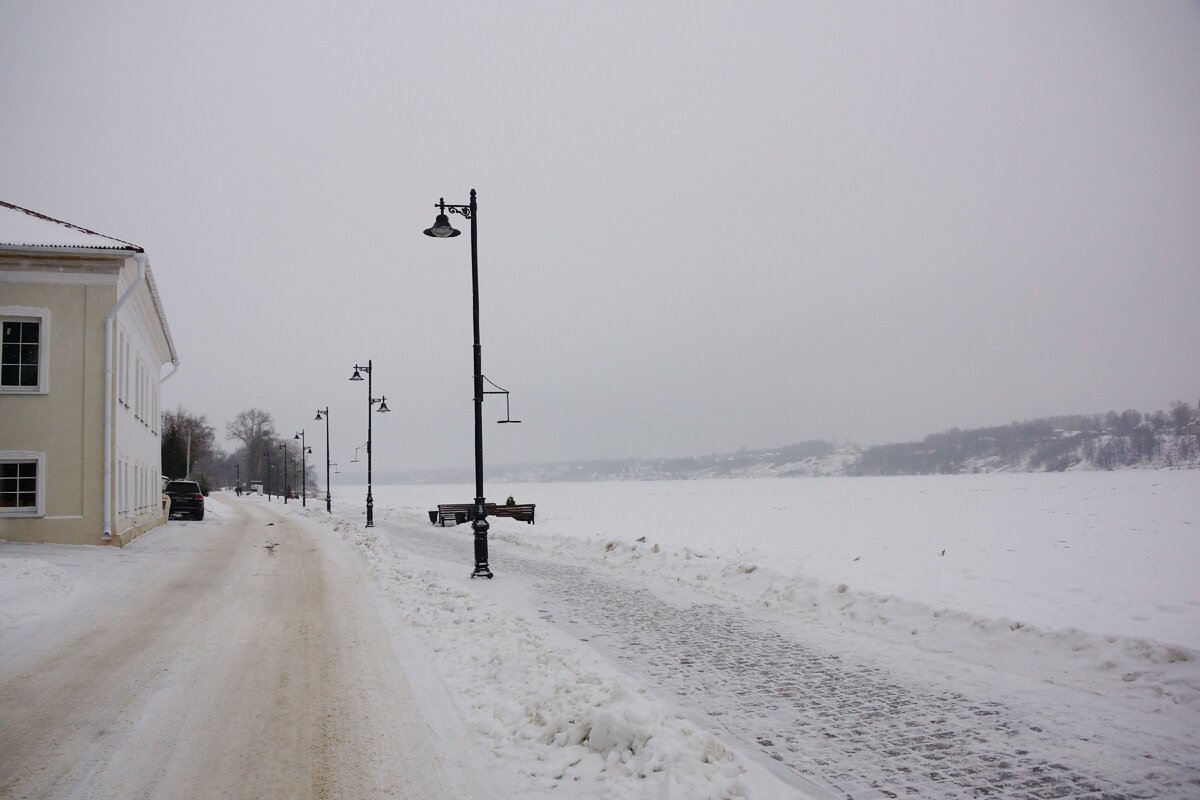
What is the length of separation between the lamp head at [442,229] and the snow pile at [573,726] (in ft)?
25.7

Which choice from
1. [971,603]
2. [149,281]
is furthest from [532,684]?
[149,281]

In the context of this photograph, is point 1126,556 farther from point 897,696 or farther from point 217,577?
point 217,577

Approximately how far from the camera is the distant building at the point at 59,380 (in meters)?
17.4

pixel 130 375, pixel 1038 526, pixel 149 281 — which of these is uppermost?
pixel 149 281

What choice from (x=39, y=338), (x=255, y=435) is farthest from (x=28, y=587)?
(x=255, y=435)

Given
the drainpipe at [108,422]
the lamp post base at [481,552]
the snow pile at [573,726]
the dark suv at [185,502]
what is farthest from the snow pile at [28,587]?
the dark suv at [185,502]

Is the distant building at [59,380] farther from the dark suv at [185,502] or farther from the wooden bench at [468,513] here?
the dark suv at [185,502]

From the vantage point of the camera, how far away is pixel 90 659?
24.1ft

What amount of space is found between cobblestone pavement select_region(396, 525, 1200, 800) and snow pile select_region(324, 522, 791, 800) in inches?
25.0

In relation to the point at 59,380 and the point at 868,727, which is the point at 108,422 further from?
the point at 868,727

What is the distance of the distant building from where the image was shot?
57.2 feet

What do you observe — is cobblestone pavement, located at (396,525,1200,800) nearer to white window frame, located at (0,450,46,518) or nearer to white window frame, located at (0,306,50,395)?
white window frame, located at (0,450,46,518)

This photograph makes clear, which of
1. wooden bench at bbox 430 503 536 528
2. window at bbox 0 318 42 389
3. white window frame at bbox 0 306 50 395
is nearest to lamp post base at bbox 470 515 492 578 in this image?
white window frame at bbox 0 306 50 395

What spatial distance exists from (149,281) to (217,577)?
463 inches
